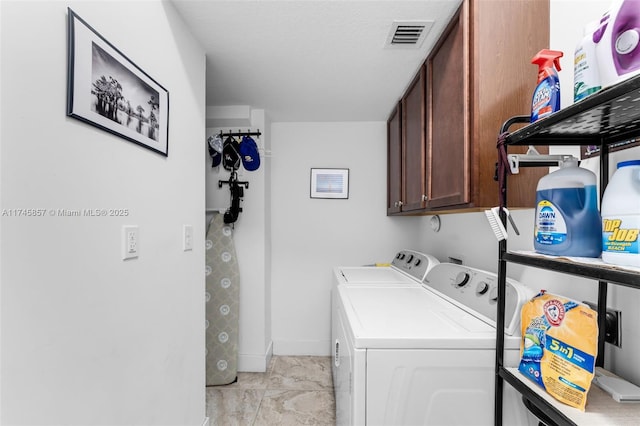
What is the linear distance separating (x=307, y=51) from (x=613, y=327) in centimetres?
177

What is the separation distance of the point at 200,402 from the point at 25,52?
1.76 metres

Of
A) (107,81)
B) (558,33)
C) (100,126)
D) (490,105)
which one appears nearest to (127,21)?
(107,81)

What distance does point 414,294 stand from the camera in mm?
1826

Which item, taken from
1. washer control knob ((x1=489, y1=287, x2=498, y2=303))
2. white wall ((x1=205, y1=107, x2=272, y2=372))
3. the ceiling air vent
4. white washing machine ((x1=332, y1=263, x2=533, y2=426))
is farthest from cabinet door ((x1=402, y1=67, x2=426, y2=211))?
white wall ((x1=205, y1=107, x2=272, y2=372))

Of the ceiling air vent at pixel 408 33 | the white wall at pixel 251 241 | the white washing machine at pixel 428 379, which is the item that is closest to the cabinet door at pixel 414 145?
the ceiling air vent at pixel 408 33

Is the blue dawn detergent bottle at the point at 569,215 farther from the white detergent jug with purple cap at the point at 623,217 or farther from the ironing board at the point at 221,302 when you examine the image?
the ironing board at the point at 221,302

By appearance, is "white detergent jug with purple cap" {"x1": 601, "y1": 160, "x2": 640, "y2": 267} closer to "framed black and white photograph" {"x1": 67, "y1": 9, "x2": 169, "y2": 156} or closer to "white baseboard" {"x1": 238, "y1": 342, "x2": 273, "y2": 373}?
"framed black and white photograph" {"x1": 67, "y1": 9, "x2": 169, "y2": 156}

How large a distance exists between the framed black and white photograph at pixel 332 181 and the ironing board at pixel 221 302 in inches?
36.9

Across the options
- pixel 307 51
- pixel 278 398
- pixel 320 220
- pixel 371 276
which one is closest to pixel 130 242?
pixel 307 51

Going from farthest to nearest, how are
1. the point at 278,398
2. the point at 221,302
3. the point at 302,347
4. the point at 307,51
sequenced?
the point at 302,347 < the point at 221,302 < the point at 278,398 < the point at 307,51

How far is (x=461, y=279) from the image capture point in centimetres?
167

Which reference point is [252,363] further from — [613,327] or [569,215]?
[569,215]

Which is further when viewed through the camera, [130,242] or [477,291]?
[477,291]

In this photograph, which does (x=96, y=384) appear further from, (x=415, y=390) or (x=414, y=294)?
(x=414, y=294)
